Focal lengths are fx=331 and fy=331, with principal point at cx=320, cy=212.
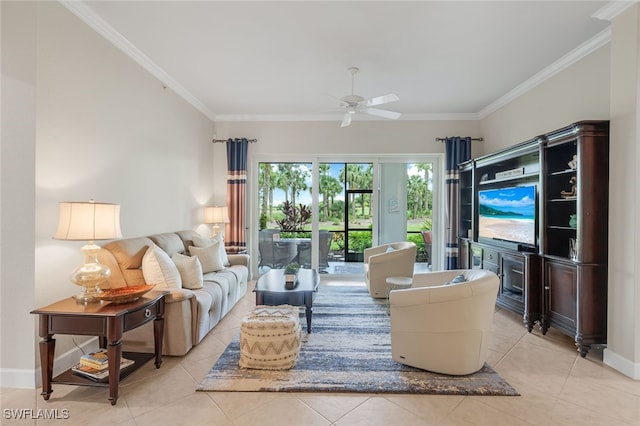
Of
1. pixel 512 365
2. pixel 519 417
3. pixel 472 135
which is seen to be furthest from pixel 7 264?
pixel 472 135

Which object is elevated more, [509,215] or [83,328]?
[509,215]

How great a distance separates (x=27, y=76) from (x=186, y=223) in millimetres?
2799

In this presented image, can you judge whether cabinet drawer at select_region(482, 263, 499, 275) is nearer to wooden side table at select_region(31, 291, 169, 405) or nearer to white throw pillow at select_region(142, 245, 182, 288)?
white throw pillow at select_region(142, 245, 182, 288)

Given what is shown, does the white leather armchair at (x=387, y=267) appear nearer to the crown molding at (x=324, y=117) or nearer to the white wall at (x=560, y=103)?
the white wall at (x=560, y=103)

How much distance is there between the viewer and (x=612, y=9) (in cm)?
275

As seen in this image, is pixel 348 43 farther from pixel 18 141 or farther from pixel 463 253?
pixel 463 253

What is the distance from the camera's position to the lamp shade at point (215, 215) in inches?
213

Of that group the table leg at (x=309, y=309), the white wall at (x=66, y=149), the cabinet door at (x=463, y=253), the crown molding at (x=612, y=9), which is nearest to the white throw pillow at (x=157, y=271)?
the white wall at (x=66, y=149)

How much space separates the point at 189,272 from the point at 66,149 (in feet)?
4.98

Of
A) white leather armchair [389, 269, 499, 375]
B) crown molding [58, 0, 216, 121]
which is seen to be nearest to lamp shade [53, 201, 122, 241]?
crown molding [58, 0, 216, 121]

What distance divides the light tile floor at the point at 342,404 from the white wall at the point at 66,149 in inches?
24.3

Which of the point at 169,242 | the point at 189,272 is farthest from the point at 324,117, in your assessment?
the point at 189,272

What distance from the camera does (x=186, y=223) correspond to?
4.97 m

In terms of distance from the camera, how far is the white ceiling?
9.16 ft
